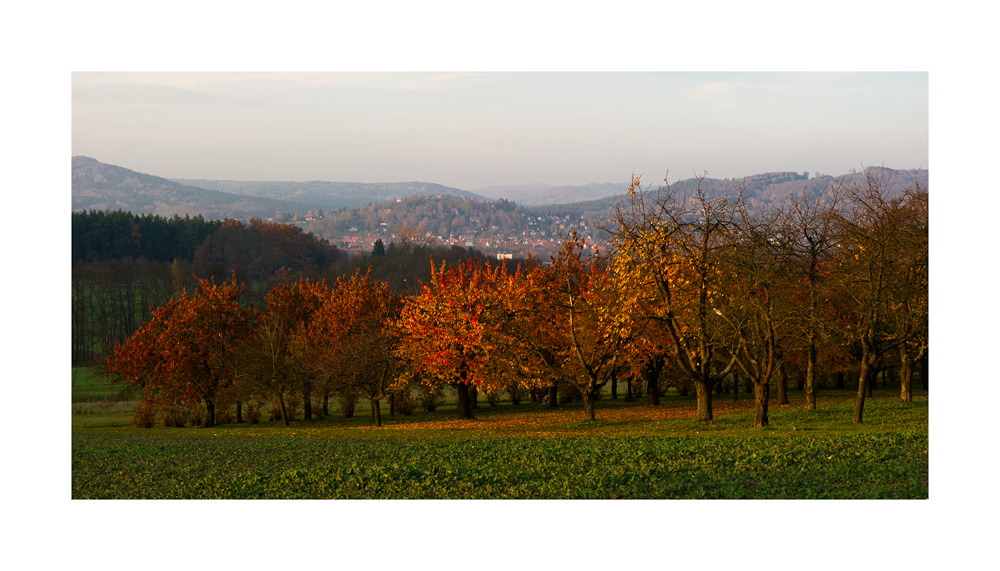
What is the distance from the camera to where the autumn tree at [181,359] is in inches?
1513

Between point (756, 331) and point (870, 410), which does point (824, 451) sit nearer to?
point (756, 331)

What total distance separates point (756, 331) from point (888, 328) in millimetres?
7481

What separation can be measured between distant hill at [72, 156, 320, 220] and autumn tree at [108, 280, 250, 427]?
882 cm

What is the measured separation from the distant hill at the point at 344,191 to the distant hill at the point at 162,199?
3.15 meters

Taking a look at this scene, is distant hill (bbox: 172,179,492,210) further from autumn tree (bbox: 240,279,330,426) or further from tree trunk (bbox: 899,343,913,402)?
tree trunk (bbox: 899,343,913,402)

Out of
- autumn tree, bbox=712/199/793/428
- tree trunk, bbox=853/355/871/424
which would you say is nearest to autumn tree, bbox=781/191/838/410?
autumn tree, bbox=712/199/793/428

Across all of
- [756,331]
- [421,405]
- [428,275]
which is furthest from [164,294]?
[756,331]

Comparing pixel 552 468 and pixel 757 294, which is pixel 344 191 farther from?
pixel 552 468

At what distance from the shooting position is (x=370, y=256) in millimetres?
87750

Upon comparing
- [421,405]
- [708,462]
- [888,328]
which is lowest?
[421,405]

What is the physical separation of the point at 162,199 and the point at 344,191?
20.0 meters

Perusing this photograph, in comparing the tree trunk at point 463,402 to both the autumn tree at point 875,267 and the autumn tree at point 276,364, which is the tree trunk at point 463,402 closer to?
the autumn tree at point 276,364

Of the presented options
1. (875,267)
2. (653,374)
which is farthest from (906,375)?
(653,374)

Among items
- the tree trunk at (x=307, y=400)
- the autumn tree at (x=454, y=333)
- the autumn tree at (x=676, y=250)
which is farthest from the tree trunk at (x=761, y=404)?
the tree trunk at (x=307, y=400)
